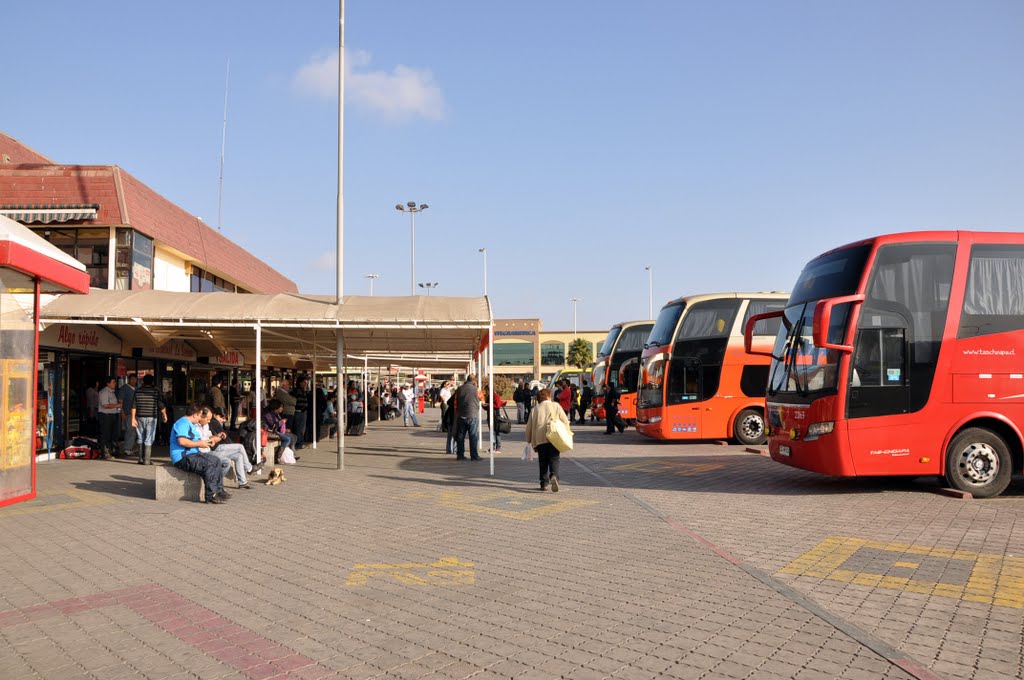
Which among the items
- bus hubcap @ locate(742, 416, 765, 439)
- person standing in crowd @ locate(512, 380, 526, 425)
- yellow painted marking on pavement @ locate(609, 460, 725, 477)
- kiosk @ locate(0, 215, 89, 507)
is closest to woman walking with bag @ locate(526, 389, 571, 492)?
yellow painted marking on pavement @ locate(609, 460, 725, 477)

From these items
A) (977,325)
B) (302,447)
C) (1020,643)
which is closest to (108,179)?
(302,447)

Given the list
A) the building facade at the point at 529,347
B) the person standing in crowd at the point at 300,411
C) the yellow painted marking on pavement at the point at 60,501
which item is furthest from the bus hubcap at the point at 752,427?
the building facade at the point at 529,347

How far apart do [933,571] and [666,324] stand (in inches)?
554

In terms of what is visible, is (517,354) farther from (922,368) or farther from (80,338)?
(922,368)

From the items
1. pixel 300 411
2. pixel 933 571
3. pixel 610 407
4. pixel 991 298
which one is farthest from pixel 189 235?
pixel 933 571

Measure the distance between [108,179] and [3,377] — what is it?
9.00 meters

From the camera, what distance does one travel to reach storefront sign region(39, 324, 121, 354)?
1532cm

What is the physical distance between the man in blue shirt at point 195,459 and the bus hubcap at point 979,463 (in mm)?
10228

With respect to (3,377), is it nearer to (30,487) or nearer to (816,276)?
(30,487)

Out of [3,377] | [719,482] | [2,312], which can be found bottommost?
[719,482]

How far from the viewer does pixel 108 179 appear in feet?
59.1

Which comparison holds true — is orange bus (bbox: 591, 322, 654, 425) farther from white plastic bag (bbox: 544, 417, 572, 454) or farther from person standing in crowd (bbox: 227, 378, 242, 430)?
white plastic bag (bbox: 544, 417, 572, 454)

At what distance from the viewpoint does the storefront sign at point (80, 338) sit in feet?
50.3

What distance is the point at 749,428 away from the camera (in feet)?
64.7
